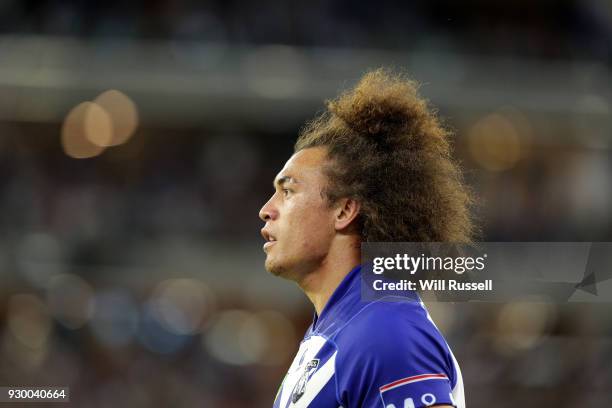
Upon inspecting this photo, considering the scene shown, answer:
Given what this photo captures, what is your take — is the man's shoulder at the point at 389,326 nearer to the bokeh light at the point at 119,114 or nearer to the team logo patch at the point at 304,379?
the team logo patch at the point at 304,379

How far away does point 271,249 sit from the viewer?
11.3ft

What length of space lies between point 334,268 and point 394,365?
65 centimetres

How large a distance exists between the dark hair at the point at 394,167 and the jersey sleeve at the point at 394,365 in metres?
0.48

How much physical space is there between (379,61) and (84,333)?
512 centimetres

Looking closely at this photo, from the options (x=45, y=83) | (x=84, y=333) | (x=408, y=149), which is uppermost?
(x=45, y=83)

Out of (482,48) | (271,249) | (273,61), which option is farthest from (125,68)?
(271,249)

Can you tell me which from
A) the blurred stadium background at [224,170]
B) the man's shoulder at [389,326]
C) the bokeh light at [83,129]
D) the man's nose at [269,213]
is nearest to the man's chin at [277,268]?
the man's nose at [269,213]

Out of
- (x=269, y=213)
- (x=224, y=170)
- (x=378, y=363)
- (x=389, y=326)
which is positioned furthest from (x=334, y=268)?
(x=224, y=170)

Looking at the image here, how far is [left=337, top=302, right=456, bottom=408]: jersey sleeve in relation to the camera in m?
2.79

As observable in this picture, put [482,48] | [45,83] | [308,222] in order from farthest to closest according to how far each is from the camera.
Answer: [482,48], [45,83], [308,222]

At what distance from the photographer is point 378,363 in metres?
2.83

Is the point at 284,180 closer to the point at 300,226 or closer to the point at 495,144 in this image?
the point at 300,226

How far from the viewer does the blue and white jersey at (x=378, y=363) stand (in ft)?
9.20

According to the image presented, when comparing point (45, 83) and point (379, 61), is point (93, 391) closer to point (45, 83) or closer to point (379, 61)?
point (45, 83)
